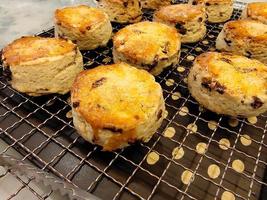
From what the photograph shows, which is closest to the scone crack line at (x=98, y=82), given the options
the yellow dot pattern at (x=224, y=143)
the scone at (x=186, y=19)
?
the yellow dot pattern at (x=224, y=143)

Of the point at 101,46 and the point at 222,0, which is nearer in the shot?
the point at 101,46

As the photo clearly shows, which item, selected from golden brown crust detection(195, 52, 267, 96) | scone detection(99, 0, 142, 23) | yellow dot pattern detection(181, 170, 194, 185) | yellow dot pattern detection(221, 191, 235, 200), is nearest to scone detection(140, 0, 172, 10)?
scone detection(99, 0, 142, 23)

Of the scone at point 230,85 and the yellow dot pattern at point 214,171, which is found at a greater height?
the scone at point 230,85

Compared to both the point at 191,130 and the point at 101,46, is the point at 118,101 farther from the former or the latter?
the point at 101,46

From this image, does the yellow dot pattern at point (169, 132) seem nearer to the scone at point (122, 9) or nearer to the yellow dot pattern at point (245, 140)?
the yellow dot pattern at point (245, 140)

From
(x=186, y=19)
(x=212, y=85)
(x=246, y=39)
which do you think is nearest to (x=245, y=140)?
(x=212, y=85)

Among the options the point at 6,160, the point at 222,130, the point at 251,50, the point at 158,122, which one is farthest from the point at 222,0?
the point at 6,160

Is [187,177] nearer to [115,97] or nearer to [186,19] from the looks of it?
[115,97]
